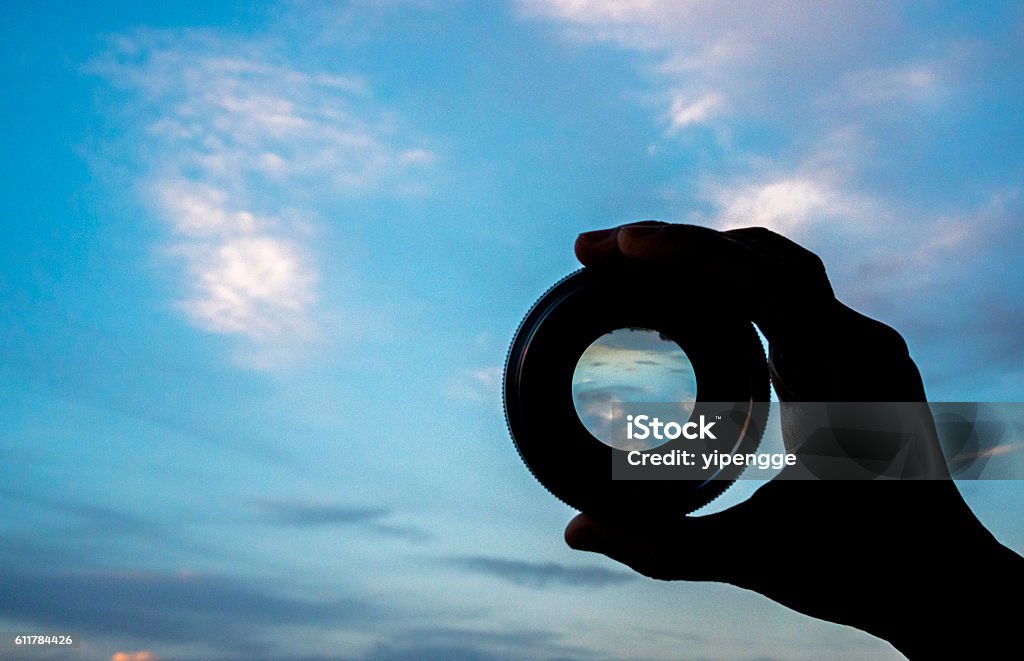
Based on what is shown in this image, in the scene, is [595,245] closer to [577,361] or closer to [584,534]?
[577,361]

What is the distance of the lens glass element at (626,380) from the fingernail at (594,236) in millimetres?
475

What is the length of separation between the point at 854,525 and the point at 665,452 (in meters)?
0.95

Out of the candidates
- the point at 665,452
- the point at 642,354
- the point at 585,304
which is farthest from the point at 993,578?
the point at 585,304

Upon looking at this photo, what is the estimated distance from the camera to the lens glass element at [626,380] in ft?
14.4

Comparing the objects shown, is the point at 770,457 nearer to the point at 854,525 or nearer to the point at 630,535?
the point at 854,525

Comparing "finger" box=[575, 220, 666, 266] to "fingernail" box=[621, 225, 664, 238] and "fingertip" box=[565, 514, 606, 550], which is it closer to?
"fingernail" box=[621, 225, 664, 238]

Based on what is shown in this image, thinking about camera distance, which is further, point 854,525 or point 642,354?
point 642,354

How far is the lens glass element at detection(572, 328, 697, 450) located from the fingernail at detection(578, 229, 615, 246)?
47 centimetres

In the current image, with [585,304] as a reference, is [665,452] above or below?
below

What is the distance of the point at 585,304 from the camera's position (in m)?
4.38

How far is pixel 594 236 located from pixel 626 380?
2.53 ft

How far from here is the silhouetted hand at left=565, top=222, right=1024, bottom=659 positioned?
3.99 metres

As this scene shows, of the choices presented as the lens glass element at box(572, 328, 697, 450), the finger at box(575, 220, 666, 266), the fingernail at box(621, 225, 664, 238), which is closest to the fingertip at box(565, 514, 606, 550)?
the lens glass element at box(572, 328, 697, 450)

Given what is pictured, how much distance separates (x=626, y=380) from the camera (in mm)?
4504
